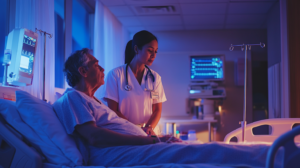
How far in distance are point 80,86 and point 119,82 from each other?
542mm

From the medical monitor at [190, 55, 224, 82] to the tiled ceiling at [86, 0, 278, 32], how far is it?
65 centimetres

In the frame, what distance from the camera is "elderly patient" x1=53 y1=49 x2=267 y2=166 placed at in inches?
47.5

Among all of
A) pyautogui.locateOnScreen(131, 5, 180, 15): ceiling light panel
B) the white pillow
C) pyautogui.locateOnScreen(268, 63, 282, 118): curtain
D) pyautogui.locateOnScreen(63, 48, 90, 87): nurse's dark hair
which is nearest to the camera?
the white pillow

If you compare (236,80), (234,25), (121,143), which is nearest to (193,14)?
(234,25)

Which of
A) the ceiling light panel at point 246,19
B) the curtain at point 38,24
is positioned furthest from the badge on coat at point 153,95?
the ceiling light panel at point 246,19

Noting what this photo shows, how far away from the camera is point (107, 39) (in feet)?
14.8

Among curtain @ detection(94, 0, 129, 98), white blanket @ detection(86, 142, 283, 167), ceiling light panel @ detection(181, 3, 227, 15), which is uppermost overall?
ceiling light panel @ detection(181, 3, 227, 15)

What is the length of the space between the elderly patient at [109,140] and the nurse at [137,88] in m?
0.47

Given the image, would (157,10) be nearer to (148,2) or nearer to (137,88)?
(148,2)

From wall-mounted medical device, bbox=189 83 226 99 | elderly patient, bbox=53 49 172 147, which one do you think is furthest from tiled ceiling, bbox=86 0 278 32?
elderly patient, bbox=53 49 172 147

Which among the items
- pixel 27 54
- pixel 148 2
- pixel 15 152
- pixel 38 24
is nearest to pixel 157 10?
pixel 148 2

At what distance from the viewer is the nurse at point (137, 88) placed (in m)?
2.17

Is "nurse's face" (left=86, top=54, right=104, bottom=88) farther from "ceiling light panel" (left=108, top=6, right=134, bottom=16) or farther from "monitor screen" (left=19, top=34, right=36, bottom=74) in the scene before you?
"ceiling light panel" (left=108, top=6, right=134, bottom=16)

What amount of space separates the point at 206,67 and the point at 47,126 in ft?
13.7
